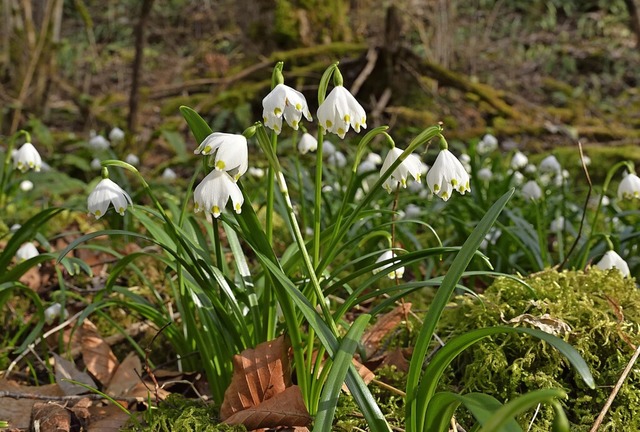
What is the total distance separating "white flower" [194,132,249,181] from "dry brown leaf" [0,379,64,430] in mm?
1028

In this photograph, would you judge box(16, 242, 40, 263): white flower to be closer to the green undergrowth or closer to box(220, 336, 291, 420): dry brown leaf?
box(220, 336, 291, 420): dry brown leaf

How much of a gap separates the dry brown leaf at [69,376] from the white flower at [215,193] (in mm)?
1024

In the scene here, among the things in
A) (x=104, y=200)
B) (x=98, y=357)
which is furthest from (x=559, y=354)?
(x=98, y=357)

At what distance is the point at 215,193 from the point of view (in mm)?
1473

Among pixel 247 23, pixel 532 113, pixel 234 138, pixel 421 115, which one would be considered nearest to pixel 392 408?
pixel 234 138

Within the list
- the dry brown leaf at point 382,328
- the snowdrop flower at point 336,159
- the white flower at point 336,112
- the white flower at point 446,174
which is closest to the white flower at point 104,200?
the white flower at point 336,112

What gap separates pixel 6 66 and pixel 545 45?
31.1ft

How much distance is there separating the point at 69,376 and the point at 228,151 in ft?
4.02

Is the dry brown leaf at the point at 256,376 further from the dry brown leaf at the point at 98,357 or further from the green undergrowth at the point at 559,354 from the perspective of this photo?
the dry brown leaf at the point at 98,357

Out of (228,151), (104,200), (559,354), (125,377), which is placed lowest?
(125,377)

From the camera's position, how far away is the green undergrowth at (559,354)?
1.72 m

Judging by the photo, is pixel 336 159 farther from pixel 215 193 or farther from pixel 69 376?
pixel 215 193

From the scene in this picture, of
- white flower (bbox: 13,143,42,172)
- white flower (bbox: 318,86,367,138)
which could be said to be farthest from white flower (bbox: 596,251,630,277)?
white flower (bbox: 13,143,42,172)

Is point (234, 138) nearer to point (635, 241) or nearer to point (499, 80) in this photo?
point (635, 241)
